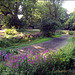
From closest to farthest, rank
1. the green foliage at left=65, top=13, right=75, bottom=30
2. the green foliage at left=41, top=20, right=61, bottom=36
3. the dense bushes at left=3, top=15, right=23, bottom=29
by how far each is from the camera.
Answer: the green foliage at left=41, top=20, right=61, bottom=36 < the green foliage at left=65, top=13, right=75, bottom=30 < the dense bushes at left=3, top=15, right=23, bottom=29

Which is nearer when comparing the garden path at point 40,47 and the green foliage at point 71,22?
the garden path at point 40,47

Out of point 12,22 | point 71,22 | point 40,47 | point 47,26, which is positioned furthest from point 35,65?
point 71,22

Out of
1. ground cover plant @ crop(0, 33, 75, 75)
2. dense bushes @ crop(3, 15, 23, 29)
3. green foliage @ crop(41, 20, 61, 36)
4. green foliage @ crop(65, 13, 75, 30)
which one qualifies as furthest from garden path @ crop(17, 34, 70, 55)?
dense bushes @ crop(3, 15, 23, 29)

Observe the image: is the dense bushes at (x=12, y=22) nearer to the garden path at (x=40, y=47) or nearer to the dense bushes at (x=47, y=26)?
the dense bushes at (x=47, y=26)

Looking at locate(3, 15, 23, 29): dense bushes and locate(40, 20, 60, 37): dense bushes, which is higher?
locate(3, 15, 23, 29): dense bushes

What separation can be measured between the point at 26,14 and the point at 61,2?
11293 mm

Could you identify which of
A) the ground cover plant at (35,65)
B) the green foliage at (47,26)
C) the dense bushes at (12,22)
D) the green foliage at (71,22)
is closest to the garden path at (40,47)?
the ground cover plant at (35,65)

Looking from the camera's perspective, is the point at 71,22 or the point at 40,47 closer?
the point at 40,47

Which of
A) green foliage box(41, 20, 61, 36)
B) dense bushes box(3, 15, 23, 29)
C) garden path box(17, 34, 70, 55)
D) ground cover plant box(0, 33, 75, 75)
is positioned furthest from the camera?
dense bushes box(3, 15, 23, 29)

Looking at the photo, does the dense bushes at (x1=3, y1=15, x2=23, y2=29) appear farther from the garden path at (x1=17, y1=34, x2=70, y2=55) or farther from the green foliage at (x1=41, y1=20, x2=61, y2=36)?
the garden path at (x1=17, y1=34, x2=70, y2=55)

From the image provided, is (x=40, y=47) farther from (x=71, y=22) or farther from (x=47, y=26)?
(x=71, y=22)

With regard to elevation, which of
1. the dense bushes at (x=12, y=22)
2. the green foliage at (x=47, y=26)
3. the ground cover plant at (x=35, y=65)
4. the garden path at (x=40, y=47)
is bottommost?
the garden path at (x=40, y=47)

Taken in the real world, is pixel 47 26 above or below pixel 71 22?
below

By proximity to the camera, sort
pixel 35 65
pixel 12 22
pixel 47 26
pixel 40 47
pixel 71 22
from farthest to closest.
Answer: pixel 71 22 < pixel 12 22 < pixel 47 26 < pixel 40 47 < pixel 35 65
